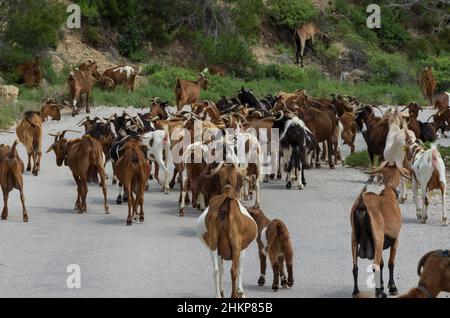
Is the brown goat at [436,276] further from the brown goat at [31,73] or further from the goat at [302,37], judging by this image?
the goat at [302,37]

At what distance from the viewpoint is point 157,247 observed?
55.0 ft

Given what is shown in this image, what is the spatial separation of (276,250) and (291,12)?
140 feet

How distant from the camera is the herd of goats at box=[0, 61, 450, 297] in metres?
13.1

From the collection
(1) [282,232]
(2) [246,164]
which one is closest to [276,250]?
(1) [282,232]

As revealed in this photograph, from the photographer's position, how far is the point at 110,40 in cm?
4894

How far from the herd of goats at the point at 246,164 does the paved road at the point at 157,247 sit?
1.23 ft

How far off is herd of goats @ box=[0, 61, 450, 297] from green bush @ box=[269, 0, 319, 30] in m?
24.5

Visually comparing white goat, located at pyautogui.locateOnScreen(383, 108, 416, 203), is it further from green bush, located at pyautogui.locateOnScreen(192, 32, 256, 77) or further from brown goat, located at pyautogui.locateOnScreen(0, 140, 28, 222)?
Result: green bush, located at pyautogui.locateOnScreen(192, 32, 256, 77)

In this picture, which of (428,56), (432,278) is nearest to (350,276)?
(432,278)

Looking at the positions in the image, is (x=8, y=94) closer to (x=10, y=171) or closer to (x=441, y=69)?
(x=10, y=171)

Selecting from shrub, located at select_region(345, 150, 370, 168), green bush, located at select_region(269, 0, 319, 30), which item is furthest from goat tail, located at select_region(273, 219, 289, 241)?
green bush, located at select_region(269, 0, 319, 30)

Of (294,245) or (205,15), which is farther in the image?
(205,15)
